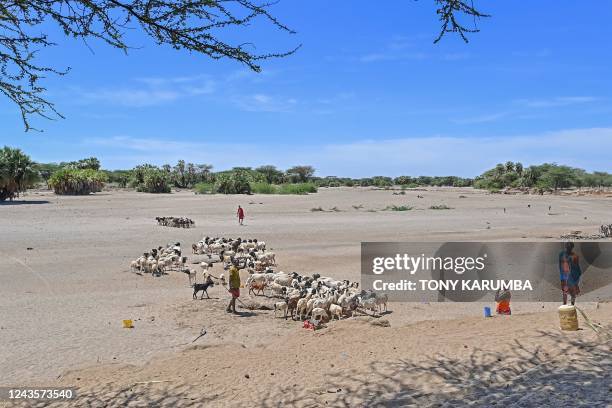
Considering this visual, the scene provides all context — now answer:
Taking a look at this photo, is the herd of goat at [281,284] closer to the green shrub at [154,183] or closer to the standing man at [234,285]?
the standing man at [234,285]

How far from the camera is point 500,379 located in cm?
812

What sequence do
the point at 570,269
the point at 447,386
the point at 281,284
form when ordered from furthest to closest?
the point at 281,284 < the point at 570,269 < the point at 447,386

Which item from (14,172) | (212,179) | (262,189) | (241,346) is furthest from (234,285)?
(212,179)

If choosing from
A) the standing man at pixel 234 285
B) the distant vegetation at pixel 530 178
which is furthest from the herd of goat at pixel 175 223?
the distant vegetation at pixel 530 178

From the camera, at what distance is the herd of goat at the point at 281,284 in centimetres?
1445

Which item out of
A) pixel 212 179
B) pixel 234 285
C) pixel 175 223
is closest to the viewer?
pixel 234 285

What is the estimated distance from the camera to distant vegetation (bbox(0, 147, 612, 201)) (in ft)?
188

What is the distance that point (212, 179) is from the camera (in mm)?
104062

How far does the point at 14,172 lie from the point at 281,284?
4776cm

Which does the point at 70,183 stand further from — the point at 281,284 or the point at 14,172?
the point at 281,284

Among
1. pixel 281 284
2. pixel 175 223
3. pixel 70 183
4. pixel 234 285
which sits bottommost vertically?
pixel 281 284

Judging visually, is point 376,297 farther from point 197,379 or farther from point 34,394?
point 34,394

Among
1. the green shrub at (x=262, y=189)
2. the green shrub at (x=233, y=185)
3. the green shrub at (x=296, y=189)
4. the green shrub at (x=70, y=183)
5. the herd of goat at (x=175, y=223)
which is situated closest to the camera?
the herd of goat at (x=175, y=223)

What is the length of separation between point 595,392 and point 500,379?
1.30m
